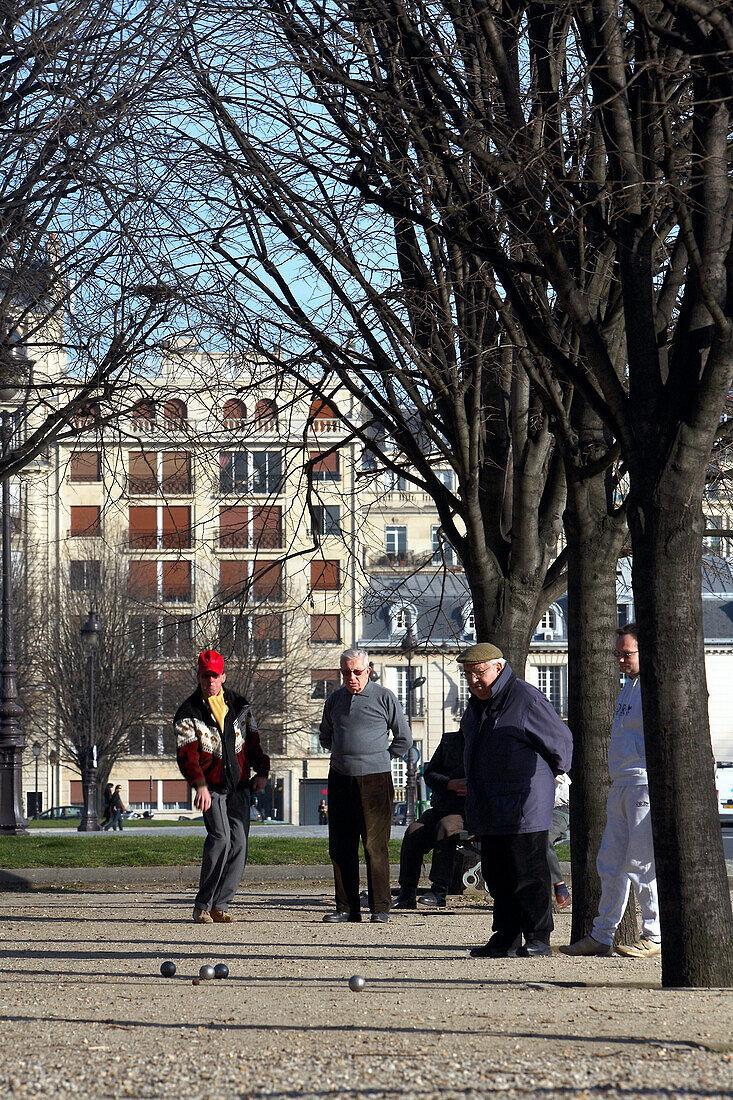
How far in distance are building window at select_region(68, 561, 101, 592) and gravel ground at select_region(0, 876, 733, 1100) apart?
133 ft

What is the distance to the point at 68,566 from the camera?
172ft

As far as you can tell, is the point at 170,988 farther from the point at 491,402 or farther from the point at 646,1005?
the point at 491,402

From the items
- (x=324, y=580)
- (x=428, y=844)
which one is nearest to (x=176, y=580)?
(x=324, y=580)

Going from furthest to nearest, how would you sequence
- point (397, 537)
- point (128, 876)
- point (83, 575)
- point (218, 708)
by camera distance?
point (397, 537) → point (83, 575) → point (128, 876) → point (218, 708)

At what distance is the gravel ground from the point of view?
4.68 meters

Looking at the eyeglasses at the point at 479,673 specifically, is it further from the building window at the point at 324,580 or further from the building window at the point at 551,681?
the building window at the point at 551,681

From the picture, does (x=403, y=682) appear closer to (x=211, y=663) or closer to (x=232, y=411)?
(x=232, y=411)

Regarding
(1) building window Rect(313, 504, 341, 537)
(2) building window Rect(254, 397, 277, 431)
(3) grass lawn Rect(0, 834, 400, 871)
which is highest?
(2) building window Rect(254, 397, 277, 431)

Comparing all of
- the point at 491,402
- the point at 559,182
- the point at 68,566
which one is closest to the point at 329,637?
the point at 68,566

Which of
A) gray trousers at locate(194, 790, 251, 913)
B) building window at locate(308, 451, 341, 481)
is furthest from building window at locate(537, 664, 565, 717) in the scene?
gray trousers at locate(194, 790, 251, 913)

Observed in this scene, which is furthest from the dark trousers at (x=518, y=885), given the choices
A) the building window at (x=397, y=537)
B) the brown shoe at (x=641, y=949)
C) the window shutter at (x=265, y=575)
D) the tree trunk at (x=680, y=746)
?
the building window at (x=397, y=537)

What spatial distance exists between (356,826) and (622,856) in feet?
8.43

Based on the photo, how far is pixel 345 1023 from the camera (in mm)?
5895

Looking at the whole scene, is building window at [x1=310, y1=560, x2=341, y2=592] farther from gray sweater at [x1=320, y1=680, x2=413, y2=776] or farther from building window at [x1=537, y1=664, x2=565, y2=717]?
building window at [x1=537, y1=664, x2=565, y2=717]
